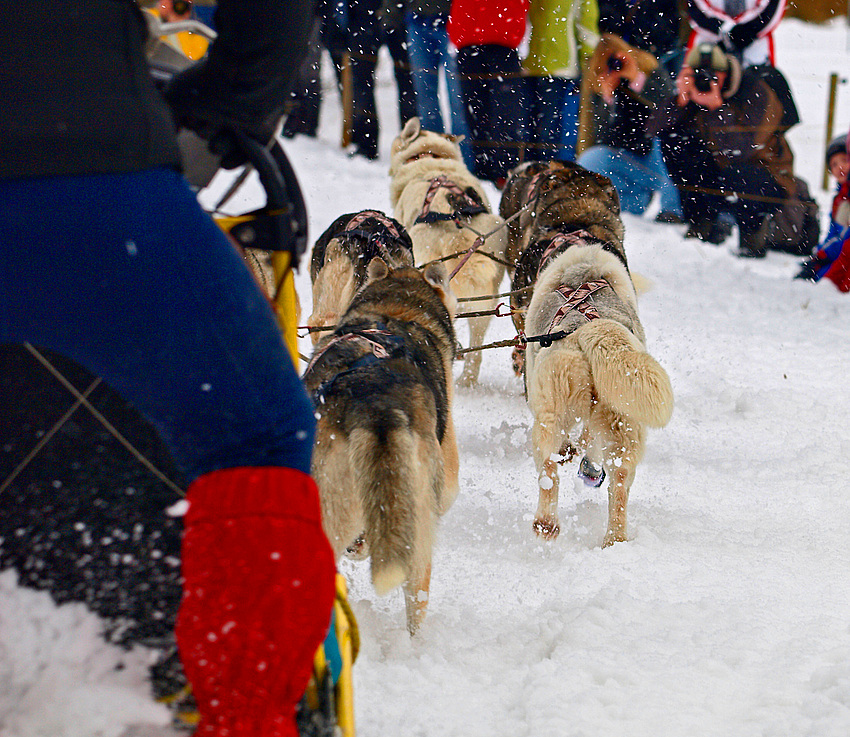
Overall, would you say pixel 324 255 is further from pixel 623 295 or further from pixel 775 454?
pixel 775 454

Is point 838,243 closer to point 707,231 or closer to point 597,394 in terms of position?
point 707,231

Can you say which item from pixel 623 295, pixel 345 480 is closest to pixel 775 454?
pixel 623 295

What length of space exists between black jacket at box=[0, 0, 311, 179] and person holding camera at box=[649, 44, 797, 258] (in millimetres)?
7479

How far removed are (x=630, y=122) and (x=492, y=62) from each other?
62.6 inches

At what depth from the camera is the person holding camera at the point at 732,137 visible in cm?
783

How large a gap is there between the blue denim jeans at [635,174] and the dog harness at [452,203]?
3074 millimetres

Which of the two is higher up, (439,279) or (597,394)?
(439,279)

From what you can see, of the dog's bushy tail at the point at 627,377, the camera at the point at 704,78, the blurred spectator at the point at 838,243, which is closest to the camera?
the dog's bushy tail at the point at 627,377

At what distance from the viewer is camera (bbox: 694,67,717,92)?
25.6 feet

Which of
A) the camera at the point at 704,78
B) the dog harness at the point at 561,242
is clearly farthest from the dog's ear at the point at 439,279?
the camera at the point at 704,78

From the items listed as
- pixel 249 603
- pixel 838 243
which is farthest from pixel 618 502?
pixel 838 243

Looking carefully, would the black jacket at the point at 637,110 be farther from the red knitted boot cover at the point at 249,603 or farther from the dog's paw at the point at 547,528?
the red knitted boot cover at the point at 249,603

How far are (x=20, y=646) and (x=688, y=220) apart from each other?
8005 mm

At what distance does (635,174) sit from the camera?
8367mm
